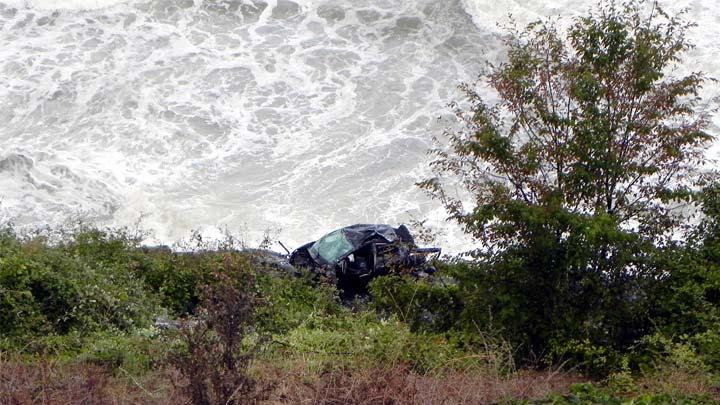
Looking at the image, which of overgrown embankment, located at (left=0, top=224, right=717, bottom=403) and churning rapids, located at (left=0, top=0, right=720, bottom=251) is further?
churning rapids, located at (left=0, top=0, right=720, bottom=251)

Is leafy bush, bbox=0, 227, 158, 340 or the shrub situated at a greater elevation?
the shrub

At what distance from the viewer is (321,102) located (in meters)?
24.0

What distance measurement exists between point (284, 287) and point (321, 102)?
11605 millimetres

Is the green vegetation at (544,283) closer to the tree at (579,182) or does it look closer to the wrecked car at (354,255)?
the tree at (579,182)

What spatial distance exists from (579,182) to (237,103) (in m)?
15.3

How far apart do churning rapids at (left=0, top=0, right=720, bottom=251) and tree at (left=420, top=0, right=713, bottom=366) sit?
7250mm

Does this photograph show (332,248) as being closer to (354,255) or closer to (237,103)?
(354,255)

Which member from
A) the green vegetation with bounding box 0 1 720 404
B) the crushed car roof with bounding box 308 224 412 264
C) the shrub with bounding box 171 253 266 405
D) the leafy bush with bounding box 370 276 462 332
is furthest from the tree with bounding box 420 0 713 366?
the shrub with bounding box 171 253 266 405

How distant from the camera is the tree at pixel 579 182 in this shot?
9.35m

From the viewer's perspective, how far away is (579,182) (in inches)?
383

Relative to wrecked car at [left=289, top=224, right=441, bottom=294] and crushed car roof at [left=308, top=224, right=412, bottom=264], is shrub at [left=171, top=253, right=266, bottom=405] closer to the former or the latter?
wrecked car at [left=289, top=224, right=441, bottom=294]

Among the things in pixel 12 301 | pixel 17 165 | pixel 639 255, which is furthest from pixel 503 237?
pixel 17 165

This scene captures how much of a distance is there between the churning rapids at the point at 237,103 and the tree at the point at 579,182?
725 centimetres

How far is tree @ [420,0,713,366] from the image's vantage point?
9.35m
